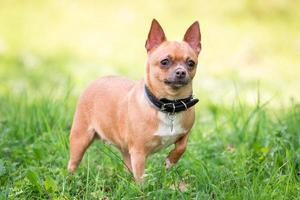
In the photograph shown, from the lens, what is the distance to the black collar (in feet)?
14.6

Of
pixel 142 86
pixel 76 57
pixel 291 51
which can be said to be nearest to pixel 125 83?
pixel 142 86

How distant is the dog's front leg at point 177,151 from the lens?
4594mm

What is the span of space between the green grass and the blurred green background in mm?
2452

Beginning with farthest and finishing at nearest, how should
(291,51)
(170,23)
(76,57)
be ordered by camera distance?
(170,23) → (291,51) → (76,57)

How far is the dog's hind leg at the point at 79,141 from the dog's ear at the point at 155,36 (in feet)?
3.02

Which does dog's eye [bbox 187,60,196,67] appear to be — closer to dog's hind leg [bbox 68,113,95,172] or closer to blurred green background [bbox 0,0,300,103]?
dog's hind leg [bbox 68,113,95,172]

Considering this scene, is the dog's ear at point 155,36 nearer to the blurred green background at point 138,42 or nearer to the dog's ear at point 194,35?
the dog's ear at point 194,35

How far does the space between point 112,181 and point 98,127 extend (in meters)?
0.54

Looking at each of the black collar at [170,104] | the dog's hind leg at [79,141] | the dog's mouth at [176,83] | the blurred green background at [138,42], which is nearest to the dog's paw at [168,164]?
the black collar at [170,104]

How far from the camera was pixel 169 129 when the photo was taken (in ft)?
14.7

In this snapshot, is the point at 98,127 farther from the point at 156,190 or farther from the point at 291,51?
the point at 291,51

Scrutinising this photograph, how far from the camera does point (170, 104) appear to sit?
14.6ft

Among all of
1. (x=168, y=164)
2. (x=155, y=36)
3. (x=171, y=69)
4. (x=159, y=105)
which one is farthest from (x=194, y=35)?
(x=168, y=164)

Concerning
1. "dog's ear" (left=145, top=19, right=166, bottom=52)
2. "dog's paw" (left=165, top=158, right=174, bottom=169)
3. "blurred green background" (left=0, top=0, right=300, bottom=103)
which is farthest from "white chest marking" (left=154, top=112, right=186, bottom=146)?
"blurred green background" (left=0, top=0, right=300, bottom=103)
